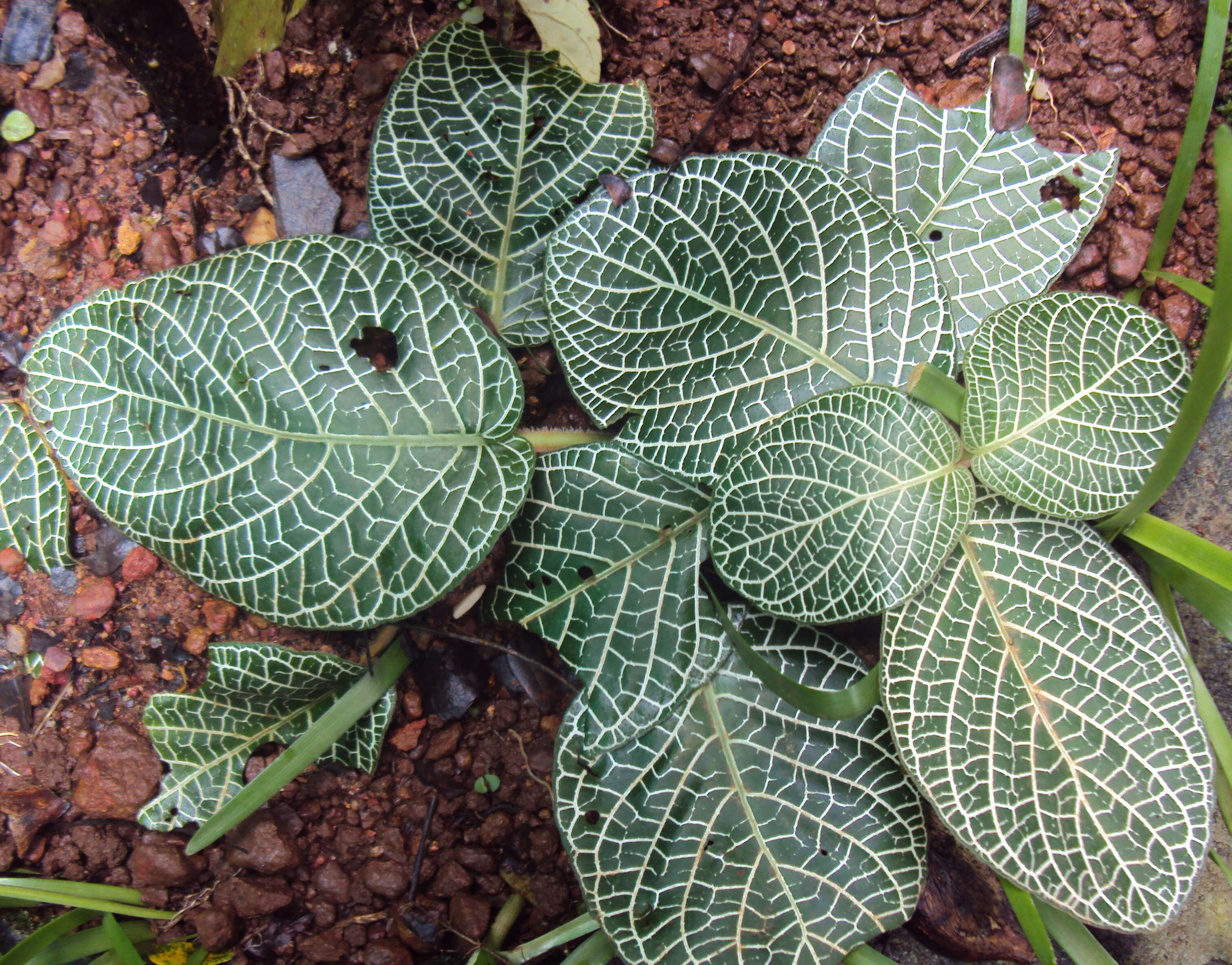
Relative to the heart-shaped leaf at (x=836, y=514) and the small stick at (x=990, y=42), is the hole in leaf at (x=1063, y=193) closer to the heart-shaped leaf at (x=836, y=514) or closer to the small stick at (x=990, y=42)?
the small stick at (x=990, y=42)

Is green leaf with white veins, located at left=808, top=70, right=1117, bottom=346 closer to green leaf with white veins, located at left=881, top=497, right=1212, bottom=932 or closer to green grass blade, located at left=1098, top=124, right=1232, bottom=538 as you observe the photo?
green grass blade, located at left=1098, top=124, right=1232, bottom=538

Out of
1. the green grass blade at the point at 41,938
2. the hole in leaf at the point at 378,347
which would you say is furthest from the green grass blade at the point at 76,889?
the hole in leaf at the point at 378,347

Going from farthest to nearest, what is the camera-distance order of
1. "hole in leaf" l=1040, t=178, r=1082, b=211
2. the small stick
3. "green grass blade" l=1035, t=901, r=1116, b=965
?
the small stick, "hole in leaf" l=1040, t=178, r=1082, b=211, "green grass blade" l=1035, t=901, r=1116, b=965

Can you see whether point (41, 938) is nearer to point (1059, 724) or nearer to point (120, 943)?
point (120, 943)

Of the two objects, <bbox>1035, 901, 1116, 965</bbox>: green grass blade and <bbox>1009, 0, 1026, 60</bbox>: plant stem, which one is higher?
<bbox>1009, 0, 1026, 60</bbox>: plant stem

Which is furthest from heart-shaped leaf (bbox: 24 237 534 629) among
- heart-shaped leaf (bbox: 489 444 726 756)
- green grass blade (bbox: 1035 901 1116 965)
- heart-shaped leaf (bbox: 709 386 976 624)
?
green grass blade (bbox: 1035 901 1116 965)

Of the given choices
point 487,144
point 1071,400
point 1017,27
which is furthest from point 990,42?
point 487,144

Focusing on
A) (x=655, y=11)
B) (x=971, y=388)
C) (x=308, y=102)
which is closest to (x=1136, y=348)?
(x=971, y=388)
